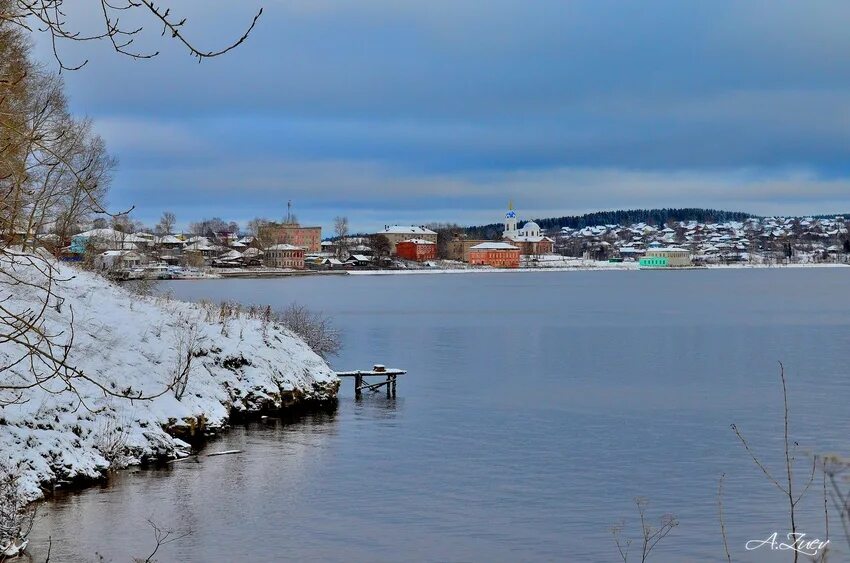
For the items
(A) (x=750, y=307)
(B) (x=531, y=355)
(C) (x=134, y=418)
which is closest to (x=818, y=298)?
(A) (x=750, y=307)

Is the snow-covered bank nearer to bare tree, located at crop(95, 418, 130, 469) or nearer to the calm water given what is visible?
bare tree, located at crop(95, 418, 130, 469)

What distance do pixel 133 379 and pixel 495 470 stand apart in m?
10.1

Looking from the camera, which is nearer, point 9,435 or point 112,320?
point 9,435

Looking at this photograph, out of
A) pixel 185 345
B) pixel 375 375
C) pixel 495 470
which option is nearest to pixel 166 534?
pixel 495 470

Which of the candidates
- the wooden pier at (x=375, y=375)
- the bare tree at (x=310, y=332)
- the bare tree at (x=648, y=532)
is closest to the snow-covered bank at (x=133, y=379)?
the wooden pier at (x=375, y=375)

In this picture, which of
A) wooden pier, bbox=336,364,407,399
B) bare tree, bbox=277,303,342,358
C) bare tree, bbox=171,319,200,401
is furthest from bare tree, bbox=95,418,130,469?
bare tree, bbox=277,303,342,358

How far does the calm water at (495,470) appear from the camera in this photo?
58.3 ft

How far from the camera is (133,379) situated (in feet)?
84.7

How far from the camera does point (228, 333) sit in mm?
32312

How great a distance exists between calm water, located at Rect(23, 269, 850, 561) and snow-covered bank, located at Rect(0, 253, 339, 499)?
1131 mm

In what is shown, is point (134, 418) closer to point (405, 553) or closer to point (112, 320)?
point (112, 320)

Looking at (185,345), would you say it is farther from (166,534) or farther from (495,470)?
(166,534)

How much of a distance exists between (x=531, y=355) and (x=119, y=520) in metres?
37.1

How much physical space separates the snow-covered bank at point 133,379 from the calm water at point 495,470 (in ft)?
3.71
